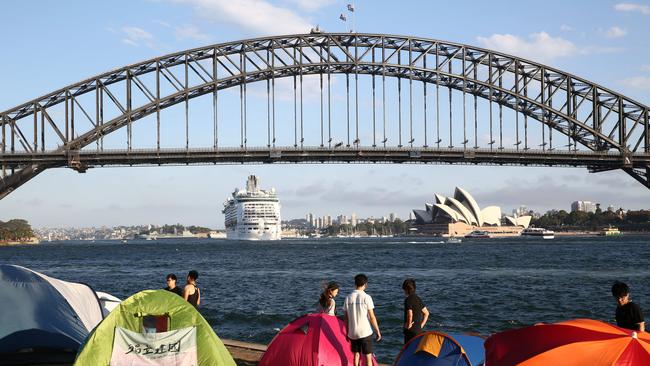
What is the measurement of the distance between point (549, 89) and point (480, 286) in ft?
153

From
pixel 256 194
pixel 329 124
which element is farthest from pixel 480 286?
pixel 256 194

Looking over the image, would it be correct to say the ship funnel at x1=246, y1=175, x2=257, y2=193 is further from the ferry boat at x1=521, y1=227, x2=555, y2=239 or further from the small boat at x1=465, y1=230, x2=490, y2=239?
the ferry boat at x1=521, y1=227, x2=555, y2=239

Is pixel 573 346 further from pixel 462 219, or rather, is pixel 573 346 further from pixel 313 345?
pixel 462 219

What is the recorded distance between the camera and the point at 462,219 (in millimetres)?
154000

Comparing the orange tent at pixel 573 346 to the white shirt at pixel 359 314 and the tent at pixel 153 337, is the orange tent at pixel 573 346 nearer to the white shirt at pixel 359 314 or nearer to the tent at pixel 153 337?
the white shirt at pixel 359 314

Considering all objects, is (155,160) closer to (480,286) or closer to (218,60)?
(218,60)

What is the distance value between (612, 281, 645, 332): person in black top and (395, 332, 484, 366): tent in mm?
1596

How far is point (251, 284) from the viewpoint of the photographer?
34.1 metres

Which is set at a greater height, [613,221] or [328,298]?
[613,221]

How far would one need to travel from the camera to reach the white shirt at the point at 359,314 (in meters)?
9.40

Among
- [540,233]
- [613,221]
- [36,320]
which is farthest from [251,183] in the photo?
[36,320]

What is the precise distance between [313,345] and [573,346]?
330 cm

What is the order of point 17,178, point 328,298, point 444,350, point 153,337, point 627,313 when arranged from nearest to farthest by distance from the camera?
1. point 627,313
2. point 444,350
3. point 153,337
4. point 328,298
5. point 17,178


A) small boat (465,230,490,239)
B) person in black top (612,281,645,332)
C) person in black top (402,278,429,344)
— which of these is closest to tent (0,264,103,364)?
person in black top (402,278,429,344)
